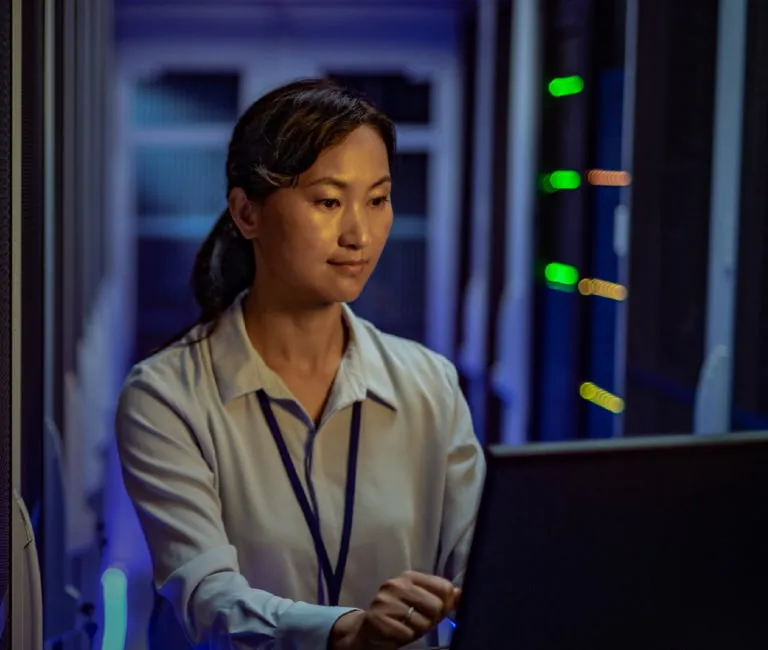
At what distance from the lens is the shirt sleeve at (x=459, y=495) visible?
1.41 meters

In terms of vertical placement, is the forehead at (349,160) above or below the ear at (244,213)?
above

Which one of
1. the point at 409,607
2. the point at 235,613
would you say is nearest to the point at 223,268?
the point at 235,613

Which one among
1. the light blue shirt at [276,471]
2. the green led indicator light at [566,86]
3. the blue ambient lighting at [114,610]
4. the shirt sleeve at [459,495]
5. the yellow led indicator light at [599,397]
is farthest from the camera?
the green led indicator light at [566,86]

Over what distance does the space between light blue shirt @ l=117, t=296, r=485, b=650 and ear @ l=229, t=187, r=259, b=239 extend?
0.09m

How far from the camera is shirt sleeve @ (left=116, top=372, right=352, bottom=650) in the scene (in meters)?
1.16

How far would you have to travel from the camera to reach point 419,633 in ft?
3.34

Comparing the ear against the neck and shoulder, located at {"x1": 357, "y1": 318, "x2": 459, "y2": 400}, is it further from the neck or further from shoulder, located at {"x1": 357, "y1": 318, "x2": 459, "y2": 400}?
shoulder, located at {"x1": 357, "y1": 318, "x2": 459, "y2": 400}

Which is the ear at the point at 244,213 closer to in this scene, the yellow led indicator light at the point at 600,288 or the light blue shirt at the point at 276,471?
the light blue shirt at the point at 276,471

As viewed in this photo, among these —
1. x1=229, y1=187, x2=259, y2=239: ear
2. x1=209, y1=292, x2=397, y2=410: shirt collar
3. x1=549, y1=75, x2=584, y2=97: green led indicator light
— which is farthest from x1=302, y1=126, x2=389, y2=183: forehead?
x1=549, y1=75, x2=584, y2=97: green led indicator light

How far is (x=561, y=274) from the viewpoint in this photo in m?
4.36

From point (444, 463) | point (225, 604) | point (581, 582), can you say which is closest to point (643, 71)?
point (444, 463)

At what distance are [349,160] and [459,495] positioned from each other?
398 mm

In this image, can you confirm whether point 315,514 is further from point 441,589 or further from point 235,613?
point 441,589

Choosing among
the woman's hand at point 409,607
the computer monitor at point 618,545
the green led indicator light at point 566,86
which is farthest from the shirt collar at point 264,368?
the green led indicator light at point 566,86
